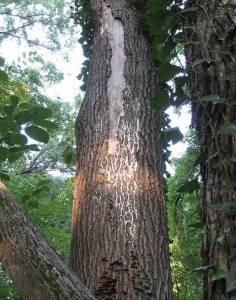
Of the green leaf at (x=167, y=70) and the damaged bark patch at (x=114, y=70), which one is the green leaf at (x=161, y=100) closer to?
the green leaf at (x=167, y=70)

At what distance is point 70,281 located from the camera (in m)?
1.61

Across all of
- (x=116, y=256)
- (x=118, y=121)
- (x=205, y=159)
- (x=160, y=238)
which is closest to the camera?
(x=205, y=159)

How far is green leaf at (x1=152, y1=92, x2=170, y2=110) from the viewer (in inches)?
79.4

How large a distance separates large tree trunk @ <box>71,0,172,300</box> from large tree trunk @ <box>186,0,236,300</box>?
0.80 metres

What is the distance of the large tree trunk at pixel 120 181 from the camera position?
7.79 ft

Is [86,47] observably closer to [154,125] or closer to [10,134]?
[154,125]

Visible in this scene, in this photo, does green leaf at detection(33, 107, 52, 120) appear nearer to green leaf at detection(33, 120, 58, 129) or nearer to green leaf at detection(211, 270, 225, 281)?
green leaf at detection(33, 120, 58, 129)

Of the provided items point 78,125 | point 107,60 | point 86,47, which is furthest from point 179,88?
point 86,47

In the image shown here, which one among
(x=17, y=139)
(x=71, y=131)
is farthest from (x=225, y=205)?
(x=71, y=131)

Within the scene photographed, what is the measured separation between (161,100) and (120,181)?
2.63 feet

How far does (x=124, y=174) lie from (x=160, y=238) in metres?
0.44

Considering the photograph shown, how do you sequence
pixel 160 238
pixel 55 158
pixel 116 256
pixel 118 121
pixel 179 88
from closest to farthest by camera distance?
1. pixel 179 88
2. pixel 116 256
3. pixel 160 238
4. pixel 118 121
5. pixel 55 158

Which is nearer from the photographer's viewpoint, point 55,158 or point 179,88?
point 179,88

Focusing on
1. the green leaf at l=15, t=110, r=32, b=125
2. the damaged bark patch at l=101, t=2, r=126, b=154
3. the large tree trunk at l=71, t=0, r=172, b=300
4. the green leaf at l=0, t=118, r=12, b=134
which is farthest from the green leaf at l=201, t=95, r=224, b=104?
the damaged bark patch at l=101, t=2, r=126, b=154
